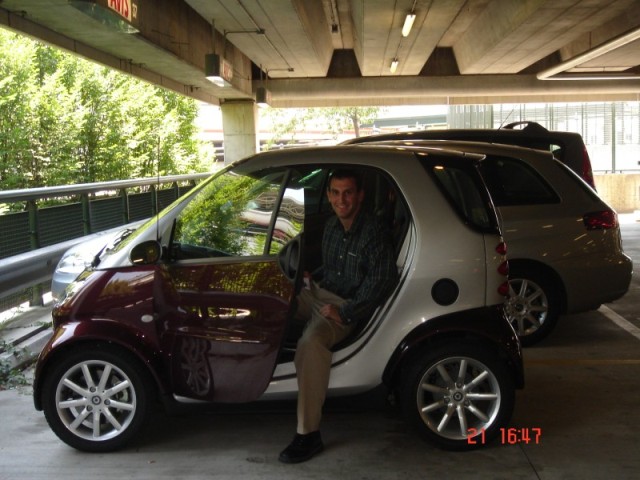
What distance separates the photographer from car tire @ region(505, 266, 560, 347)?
21.9ft

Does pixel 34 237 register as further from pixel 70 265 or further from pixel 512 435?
pixel 512 435

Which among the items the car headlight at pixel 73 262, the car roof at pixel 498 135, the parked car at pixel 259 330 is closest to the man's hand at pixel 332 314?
the parked car at pixel 259 330

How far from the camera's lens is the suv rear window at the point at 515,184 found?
6672 mm

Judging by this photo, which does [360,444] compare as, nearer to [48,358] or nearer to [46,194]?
[48,358]

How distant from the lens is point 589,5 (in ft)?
44.0

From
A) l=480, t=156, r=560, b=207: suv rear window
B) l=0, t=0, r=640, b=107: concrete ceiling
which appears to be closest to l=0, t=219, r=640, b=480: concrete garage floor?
l=480, t=156, r=560, b=207: suv rear window

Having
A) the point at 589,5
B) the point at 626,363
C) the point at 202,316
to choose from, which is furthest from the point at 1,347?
the point at 589,5

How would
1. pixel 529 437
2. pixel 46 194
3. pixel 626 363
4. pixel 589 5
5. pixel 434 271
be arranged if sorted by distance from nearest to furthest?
pixel 434 271
pixel 529 437
pixel 626 363
pixel 46 194
pixel 589 5

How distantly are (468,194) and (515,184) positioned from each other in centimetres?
238

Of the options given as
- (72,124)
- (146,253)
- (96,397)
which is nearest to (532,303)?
(146,253)

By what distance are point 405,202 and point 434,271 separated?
1.40 feet

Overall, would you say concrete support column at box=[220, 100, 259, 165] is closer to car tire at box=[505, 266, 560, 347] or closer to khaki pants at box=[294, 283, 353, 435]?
car tire at box=[505, 266, 560, 347]

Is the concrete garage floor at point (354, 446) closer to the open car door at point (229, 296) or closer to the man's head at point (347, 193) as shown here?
the open car door at point (229, 296)

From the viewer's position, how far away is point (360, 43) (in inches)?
749
